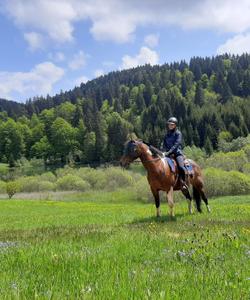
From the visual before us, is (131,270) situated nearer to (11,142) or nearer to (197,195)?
(197,195)

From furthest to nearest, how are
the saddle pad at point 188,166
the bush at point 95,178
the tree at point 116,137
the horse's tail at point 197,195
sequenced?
the tree at point 116,137
the bush at point 95,178
the horse's tail at point 197,195
the saddle pad at point 188,166

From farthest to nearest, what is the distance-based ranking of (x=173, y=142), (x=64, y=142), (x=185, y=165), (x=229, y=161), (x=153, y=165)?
(x=64, y=142)
(x=229, y=161)
(x=185, y=165)
(x=173, y=142)
(x=153, y=165)

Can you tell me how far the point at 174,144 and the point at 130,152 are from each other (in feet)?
6.64

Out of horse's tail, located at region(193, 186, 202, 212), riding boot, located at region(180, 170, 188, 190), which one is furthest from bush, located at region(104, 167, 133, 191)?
riding boot, located at region(180, 170, 188, 190)

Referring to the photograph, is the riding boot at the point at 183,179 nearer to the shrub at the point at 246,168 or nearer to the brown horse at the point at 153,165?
the brown horse at the point at 153,165

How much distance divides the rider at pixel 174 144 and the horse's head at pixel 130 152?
121cm

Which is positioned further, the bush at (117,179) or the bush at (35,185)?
the bush at (35,185)

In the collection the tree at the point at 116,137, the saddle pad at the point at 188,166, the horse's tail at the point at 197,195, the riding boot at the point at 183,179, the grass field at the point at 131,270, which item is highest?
the tree at the point at 116,137

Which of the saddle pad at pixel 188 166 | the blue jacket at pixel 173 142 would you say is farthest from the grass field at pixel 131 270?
the saddle pad at pixel 188 166

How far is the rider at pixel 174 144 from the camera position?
15.9 m

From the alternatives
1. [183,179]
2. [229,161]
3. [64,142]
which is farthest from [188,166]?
[64,142]

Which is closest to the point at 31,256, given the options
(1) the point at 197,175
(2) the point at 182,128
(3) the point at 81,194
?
(1) the point at 197,175

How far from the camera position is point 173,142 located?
16.1m

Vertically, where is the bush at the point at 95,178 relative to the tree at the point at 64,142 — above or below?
below
